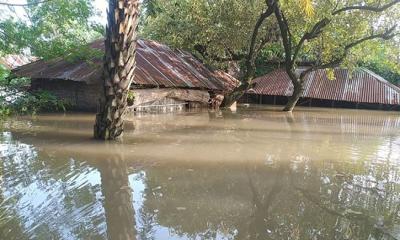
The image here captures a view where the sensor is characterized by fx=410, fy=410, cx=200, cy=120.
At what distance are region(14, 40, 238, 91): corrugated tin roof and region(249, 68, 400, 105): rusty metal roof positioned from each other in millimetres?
3703

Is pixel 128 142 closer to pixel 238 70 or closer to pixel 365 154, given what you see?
pixel 365 154

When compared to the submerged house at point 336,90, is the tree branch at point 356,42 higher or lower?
higher

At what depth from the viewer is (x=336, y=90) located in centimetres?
2739

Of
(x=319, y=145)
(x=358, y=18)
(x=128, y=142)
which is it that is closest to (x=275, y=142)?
(x=319, y=145)

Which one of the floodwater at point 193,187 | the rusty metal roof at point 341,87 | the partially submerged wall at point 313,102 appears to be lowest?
the floodwater at point 193,187

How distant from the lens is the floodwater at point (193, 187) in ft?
16.6

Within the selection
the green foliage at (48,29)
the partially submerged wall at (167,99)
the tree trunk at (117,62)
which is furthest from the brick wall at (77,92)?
the tree trunk at (117,62)

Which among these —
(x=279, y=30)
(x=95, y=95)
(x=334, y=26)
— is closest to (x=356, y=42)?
(x=334, y=26)

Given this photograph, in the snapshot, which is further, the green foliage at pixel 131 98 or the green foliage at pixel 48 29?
the green foliage at pixel 131 98

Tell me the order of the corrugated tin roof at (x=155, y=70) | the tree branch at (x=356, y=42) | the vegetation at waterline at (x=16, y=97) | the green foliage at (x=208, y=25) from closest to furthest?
the vegetation at waterline at (x=16, y=97) < the corrugated tin roof at (x=155, y=70) < the tree branch at (x=356, y=42) < the green foliage at (x=208, y=25)

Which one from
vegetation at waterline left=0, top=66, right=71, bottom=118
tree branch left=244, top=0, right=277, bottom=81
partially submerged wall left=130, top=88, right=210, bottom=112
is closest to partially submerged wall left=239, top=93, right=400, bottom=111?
tree branch left=244, top=0, right=277, bottom=81

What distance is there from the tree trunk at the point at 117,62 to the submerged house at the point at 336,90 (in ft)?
61.4

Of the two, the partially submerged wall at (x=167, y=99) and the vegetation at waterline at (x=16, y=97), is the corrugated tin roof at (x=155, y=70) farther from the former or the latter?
the vegetation at waterline at (x=16, y=97)

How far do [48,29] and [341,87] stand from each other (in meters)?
22.3
